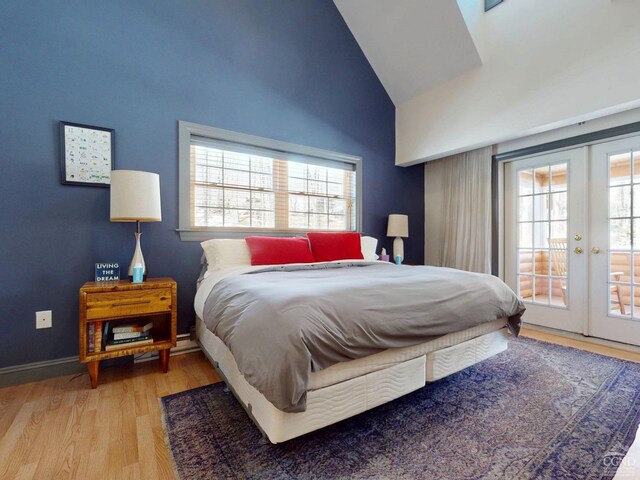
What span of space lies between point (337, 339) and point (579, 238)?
3089 millimetres

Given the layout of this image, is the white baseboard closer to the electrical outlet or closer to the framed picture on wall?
the electrical outlet

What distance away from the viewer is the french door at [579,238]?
9.10 ft

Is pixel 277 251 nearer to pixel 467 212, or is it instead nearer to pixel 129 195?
pixel 129 195

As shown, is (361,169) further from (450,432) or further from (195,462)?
(195,462)

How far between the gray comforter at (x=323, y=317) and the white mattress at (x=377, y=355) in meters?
0.07

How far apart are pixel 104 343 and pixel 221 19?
9.73 ft

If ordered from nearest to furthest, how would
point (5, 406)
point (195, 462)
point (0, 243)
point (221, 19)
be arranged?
point (195, 462), point (5, 406), point (0, 243), point (221, 19)

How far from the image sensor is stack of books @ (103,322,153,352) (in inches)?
82.1

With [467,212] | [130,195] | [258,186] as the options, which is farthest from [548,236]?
[130,195]

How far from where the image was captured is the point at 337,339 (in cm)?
129

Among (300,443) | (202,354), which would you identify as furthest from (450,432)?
(202,354)

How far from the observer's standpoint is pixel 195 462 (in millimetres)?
1299

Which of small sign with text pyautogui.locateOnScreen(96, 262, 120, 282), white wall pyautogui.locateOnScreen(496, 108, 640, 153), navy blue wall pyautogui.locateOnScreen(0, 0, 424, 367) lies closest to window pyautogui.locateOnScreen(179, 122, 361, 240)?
navy blue wall pyautogui.locateOnScreen(0, 0, 424, 367)

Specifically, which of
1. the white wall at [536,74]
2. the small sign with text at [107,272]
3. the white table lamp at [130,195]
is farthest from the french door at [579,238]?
the small sign with text at [107,272]
